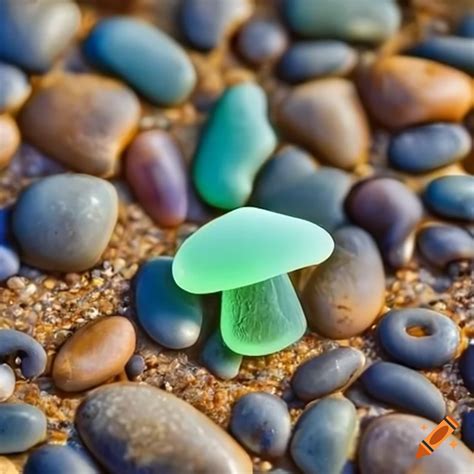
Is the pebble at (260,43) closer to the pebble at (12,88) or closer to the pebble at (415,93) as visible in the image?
the pebble at (415,93)

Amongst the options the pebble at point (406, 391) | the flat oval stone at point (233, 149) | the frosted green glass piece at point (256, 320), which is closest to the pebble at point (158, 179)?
the flat oval stone at point (233, 149)

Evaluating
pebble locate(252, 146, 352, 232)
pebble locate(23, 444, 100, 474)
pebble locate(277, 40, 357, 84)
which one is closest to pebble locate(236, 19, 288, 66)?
pebble locate(277, 40, 357, 84)

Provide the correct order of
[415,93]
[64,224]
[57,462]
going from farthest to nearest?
[415,93]
[64,224]
[57,462]

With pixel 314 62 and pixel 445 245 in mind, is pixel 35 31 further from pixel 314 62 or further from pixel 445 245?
pixel 445 245

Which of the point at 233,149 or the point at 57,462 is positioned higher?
the point at 233,149

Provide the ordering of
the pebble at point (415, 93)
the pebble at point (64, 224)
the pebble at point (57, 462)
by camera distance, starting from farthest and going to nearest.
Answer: the pebble at point (415, 93), the pebble at point (64, 224), the pebble at point (57, 462)

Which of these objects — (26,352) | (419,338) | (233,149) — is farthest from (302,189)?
(26,352)

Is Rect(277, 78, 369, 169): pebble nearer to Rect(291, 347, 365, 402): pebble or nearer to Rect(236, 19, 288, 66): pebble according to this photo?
Rect(236, 19, 288, 66): pebble
